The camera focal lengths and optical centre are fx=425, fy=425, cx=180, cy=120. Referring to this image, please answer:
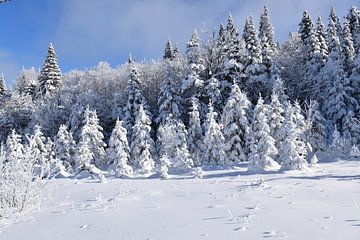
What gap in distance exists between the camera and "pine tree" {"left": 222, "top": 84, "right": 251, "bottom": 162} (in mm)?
28922

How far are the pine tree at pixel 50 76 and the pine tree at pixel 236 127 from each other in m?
34.2

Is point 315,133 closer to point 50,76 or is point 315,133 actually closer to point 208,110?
point 208,110

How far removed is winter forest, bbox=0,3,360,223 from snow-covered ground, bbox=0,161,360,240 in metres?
4.36

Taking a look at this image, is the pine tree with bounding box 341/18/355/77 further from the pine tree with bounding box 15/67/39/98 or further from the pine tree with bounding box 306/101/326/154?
the pine tree with bounding box 15/67/39/98

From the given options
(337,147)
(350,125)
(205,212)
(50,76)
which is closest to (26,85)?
(50,76)

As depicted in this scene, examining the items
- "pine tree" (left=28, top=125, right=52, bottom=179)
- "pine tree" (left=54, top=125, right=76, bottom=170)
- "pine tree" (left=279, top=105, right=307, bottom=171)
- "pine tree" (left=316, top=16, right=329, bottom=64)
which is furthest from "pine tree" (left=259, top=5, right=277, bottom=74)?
"pine tree" (left=279, top=105, right=307, bottom=171)

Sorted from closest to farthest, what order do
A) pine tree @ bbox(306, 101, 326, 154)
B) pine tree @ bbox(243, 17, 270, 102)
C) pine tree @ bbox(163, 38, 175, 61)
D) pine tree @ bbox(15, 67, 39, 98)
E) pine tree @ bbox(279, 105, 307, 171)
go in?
pine tree @ bbox(279, 105, 307, 171) < pine tree @ bbox(306, 101, 326, 154) < pine tree @ bbox(243, 17, 270, 102) < pine tree @ bbox(15, 67, 39, 98) < pine tree @ bbox(163, 38, 175, 61)

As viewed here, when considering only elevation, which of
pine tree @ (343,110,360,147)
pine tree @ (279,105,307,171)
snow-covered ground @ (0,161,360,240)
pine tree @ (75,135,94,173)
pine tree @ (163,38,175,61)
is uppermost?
pine tree @ (163,38,175,61)

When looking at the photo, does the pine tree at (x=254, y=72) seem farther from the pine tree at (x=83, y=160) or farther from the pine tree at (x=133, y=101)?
the pine tree at (x=83, y=160)

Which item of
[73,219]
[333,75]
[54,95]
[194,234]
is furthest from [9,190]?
[54,95]

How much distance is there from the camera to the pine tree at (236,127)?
28922 millimetres

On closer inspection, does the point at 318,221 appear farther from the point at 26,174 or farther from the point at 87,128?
the point at 87,128

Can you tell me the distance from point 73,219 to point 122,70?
53.6 metres

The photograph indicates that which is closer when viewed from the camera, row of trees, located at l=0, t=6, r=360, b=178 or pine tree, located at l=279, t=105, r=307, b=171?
pine tree, located at l=279, t=105, r=307, b=171
